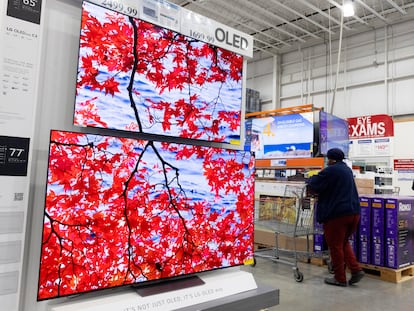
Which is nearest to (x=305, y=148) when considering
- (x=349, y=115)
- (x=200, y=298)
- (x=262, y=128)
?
(x=262, y=128)

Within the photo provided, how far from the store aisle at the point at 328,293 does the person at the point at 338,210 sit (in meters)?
0.21

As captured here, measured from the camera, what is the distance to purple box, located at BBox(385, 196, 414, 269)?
4.51m

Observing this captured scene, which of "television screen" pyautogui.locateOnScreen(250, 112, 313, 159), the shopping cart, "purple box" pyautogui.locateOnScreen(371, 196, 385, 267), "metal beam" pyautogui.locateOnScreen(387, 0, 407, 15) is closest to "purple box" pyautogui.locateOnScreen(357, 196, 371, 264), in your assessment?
"purple box" pyautogui.locateOnScreen(371, 196, 385, 267)

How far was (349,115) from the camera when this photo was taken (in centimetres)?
1033

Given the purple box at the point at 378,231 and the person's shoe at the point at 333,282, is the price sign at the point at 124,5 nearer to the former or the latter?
the person's shoe at the point at 333,282

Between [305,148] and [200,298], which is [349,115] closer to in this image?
[305,148]

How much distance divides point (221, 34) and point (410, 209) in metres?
3.80

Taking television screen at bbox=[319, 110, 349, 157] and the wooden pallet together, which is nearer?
the wooden pallet

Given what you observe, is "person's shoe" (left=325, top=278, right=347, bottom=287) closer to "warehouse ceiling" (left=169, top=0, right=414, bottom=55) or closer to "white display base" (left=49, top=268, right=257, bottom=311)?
"white display base" (left=49, top=268, right=257, bottom=311)

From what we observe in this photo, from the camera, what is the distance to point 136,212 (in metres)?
1.91

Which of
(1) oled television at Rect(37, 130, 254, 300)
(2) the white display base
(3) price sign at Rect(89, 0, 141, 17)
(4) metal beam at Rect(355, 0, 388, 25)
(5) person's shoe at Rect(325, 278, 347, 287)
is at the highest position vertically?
(4) metal beam at Rect(355, 0, 388, 25)

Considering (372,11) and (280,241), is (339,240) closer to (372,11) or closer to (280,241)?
(280,241)

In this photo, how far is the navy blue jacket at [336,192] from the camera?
407cm

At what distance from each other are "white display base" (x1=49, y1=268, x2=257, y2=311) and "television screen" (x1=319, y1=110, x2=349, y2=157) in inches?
125
